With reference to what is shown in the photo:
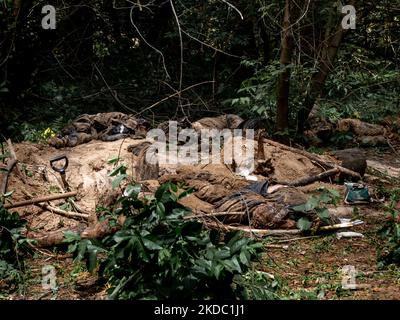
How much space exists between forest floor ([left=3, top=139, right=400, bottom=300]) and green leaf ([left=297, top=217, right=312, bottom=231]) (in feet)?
0.38

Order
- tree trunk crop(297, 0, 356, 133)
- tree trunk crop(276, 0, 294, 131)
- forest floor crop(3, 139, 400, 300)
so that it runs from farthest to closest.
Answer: tree trunk crop(297, 0, 356, 133)
tree trunk crop(276, 0, 294, 131)
forest floor crop(3, 139, 400, 300)

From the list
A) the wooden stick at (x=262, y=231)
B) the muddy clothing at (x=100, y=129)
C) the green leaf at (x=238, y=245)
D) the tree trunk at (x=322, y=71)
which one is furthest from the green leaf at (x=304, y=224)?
the muddy clothing at (x=100, y=129)

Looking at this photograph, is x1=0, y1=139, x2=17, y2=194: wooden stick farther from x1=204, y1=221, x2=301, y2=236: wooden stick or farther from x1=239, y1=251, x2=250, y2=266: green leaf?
x1=239, y1=251, x2=250, y2=266: green leaf

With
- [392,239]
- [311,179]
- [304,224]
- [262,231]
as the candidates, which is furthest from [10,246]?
[311,179]

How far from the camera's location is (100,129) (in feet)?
30.0

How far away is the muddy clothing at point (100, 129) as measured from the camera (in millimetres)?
8500

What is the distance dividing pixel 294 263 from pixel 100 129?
5.54 meters

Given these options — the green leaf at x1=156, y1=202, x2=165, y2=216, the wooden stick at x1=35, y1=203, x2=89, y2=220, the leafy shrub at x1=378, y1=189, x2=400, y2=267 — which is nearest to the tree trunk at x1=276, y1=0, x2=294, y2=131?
the leafy shrub at x1=378, y1=189, x2=400, y2=267

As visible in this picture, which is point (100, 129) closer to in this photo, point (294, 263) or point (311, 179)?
point (311, 179)

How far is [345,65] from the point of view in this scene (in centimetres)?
865

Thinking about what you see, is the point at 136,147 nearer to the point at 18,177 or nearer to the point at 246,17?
the point at 18,177

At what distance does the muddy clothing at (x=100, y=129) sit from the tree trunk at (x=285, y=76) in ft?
7.63

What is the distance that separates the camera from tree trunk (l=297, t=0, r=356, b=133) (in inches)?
321

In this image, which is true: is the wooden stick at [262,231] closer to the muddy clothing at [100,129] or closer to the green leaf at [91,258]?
the green leaf at [91,258]
